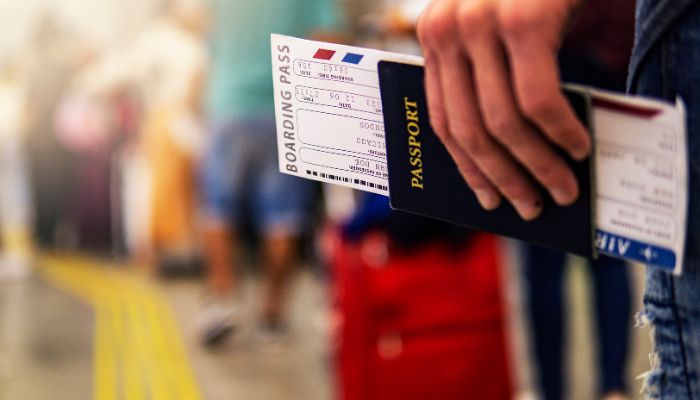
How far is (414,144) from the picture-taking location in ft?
1.47

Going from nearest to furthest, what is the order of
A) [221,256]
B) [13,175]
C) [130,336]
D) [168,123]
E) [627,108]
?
[627,108] < [221,256] < [130,336] < [168,123] < [13,175]

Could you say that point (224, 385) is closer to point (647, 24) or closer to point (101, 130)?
point (647, 24)

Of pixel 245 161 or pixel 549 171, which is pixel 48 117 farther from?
pixel 549 171

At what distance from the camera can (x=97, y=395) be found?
83.8 inches

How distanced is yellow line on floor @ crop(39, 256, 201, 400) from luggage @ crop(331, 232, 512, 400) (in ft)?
2.15

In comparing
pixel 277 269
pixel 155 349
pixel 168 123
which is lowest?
pixel 155 349

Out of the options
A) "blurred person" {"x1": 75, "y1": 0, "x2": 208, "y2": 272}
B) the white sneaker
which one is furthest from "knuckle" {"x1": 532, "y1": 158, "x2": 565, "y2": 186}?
"blurred person" {"x1": 75, "y1": 0, "x2": 208, "y2": 272}

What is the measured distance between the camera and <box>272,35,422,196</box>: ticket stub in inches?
17.4

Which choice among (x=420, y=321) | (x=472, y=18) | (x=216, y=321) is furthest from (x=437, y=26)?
(x=216, y=321)

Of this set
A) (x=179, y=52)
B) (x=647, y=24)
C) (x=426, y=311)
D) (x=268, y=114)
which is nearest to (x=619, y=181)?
(x=647, y=24)

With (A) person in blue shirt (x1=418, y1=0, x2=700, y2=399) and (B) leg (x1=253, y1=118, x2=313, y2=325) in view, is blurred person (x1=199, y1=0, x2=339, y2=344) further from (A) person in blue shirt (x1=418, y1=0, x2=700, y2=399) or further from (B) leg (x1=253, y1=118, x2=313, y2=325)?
(A) person in blue shirt (x1=418, y1=0, x2=700, y2=399)

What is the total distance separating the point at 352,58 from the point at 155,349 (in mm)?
2248

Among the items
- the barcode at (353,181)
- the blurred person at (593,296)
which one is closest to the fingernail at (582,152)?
the barcode at (353,181)

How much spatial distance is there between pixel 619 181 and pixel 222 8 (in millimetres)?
1484
